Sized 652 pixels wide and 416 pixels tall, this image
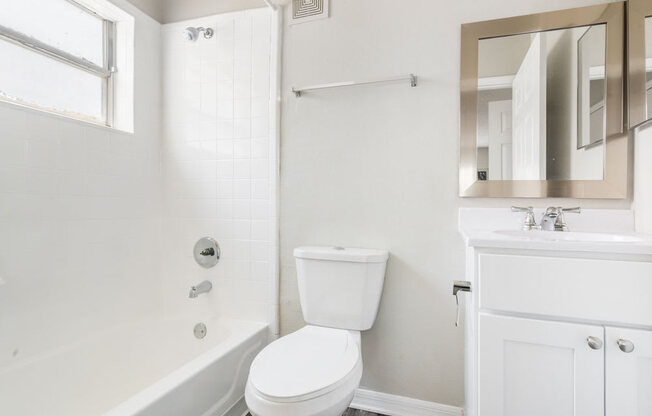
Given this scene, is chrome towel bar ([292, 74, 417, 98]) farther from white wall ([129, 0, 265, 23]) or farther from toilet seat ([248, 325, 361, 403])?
toilet seat ([248, 325, 361, 403])

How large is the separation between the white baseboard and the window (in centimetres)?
196

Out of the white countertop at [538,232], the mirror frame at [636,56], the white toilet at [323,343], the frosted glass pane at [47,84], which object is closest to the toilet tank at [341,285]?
the white toilet at [323,343]

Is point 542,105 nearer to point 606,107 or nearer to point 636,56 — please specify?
point 606,107

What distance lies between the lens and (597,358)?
0.89 m

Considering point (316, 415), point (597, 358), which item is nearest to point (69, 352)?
point (316, 415)

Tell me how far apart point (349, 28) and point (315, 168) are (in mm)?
710


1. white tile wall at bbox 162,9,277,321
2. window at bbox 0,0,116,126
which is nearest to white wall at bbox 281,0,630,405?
white tile wall at bbox 162,9,277,321

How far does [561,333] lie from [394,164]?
37.6 inches

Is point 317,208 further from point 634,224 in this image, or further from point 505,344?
point 634,224

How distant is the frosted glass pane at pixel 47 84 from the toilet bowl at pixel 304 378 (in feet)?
4.85

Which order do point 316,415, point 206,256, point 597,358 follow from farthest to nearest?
point 206,256
point 316,415
point 597,358

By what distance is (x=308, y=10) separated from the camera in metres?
1.77

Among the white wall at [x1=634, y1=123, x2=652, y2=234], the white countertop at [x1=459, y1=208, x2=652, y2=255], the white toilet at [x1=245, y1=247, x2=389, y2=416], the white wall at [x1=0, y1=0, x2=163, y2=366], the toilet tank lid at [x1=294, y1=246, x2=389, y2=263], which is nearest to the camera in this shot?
the white countertop at [x1=459, y1=208, x2=652, y2=255]

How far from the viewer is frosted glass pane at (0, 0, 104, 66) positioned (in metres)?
1.45
